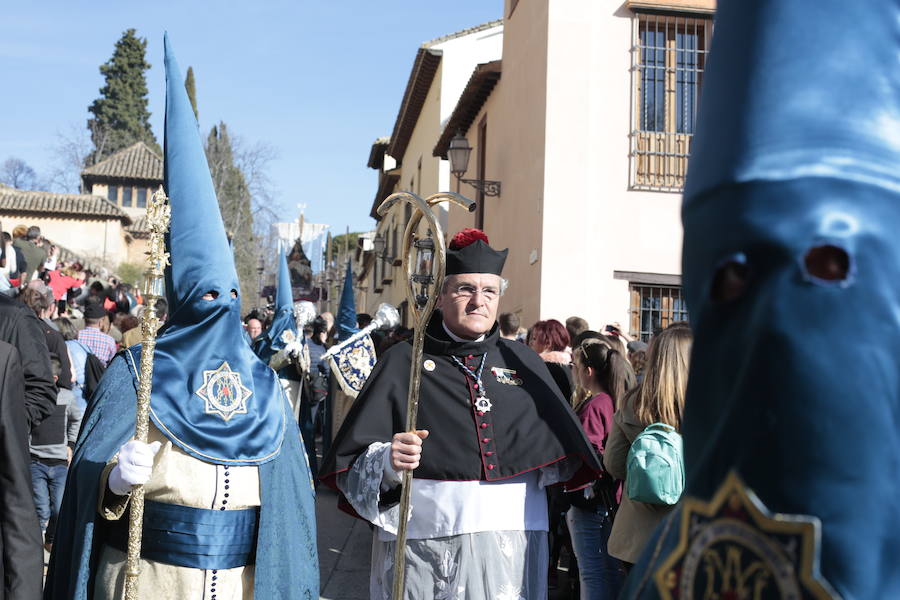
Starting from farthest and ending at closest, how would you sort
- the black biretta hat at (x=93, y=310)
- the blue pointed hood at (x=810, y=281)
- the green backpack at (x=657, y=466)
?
the black biretta hat at (x=93, y=310) < the green backpack at (x=657, y=466) < the blue pointed hood at (x=810, y=281)

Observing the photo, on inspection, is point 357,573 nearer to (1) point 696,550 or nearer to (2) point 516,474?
(2) point 516,474

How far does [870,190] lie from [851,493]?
0.30 metres

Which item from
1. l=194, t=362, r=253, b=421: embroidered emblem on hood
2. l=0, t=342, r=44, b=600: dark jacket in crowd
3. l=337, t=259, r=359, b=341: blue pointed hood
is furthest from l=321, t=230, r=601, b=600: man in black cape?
l=337, t=259, r=359, b=341: blue pointed hood

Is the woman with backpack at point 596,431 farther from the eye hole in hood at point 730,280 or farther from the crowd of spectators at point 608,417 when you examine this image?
the eye hole in hood at point 730,280

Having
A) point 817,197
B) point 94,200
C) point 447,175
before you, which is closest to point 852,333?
point 817,197

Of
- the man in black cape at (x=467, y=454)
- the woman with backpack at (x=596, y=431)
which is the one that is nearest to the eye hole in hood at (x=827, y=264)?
the man in black cape at (x=467, y=454)

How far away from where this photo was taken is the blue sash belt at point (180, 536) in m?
3.82

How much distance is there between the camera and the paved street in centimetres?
748

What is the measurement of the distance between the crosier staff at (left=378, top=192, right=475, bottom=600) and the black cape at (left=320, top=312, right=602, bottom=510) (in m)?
0.34

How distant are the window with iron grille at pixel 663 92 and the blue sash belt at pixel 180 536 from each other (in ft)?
31.7

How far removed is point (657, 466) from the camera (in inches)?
158

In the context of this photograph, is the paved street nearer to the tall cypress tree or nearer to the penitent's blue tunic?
the penitent's blue tunic

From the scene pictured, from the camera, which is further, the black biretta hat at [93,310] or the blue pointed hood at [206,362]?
the black biretta hat at [93,310]

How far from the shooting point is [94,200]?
46.0m
